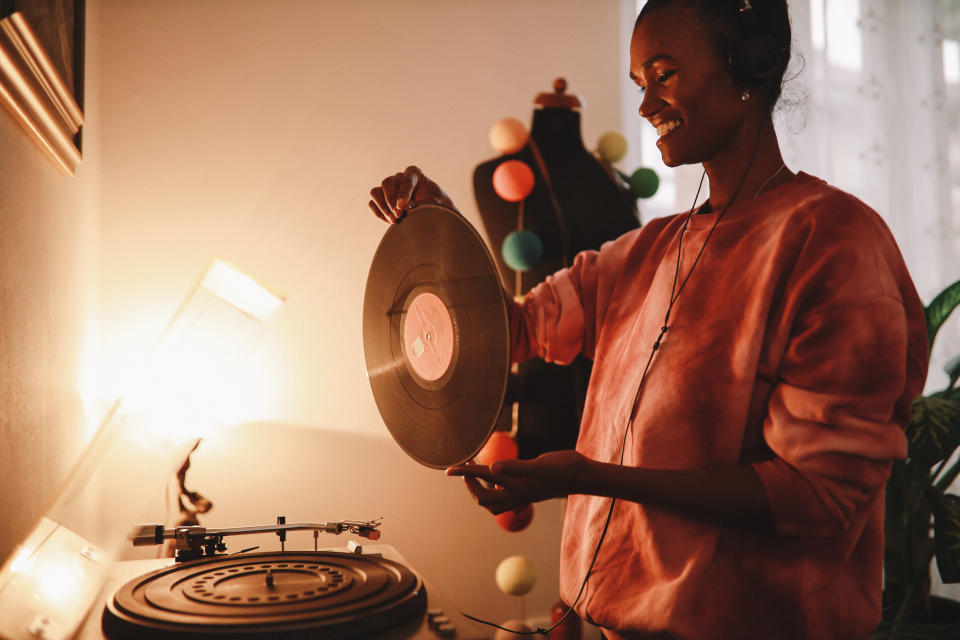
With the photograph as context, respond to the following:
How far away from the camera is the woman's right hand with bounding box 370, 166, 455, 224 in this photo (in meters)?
0.95

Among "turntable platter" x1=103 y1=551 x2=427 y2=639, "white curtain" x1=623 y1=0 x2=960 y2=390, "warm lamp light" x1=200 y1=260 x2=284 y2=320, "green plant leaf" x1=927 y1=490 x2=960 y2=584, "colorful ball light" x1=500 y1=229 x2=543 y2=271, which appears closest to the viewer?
"turntable platter" x1=103 y1=551 x2=427 y2=639

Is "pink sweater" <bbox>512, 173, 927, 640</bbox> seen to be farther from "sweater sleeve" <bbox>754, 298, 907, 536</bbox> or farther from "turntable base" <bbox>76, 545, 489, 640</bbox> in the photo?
"turntable base" <bbox>76, 545, 489, 640</bbox>

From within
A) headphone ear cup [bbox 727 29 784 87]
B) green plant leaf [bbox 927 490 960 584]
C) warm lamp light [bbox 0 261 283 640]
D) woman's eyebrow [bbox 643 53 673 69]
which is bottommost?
green plant leaf [bbox 927 490 960 584]

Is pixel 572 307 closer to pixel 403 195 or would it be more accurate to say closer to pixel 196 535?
pixel 403 195

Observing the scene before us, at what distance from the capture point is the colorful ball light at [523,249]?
5.17 feet

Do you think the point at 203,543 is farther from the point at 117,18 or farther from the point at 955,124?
the point at 955,124

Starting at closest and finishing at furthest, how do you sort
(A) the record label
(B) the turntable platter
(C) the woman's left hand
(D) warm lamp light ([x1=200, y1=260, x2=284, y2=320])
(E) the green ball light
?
(B) the turntable platter < (C) the woman's left hand < (A) the record label < (D) warm lamp light ([x1=200, y1=260, x2=284, y2=320]) < (E) the green ball light

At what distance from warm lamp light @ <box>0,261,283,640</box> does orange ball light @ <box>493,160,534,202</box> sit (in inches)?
22.1

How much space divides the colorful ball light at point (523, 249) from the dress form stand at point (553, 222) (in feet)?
0.18

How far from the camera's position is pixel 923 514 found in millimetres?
1690

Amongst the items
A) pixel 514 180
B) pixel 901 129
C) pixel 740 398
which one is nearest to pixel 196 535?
pixel 740 398

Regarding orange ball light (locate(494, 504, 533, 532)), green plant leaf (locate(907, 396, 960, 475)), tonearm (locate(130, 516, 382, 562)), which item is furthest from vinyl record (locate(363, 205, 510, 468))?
green plant leaf (locate(907, 396, 960, 475))

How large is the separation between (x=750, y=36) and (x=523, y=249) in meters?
0.80

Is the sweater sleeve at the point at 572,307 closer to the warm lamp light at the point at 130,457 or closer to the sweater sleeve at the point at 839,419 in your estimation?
the sweater sleeve at the point at 839,419
